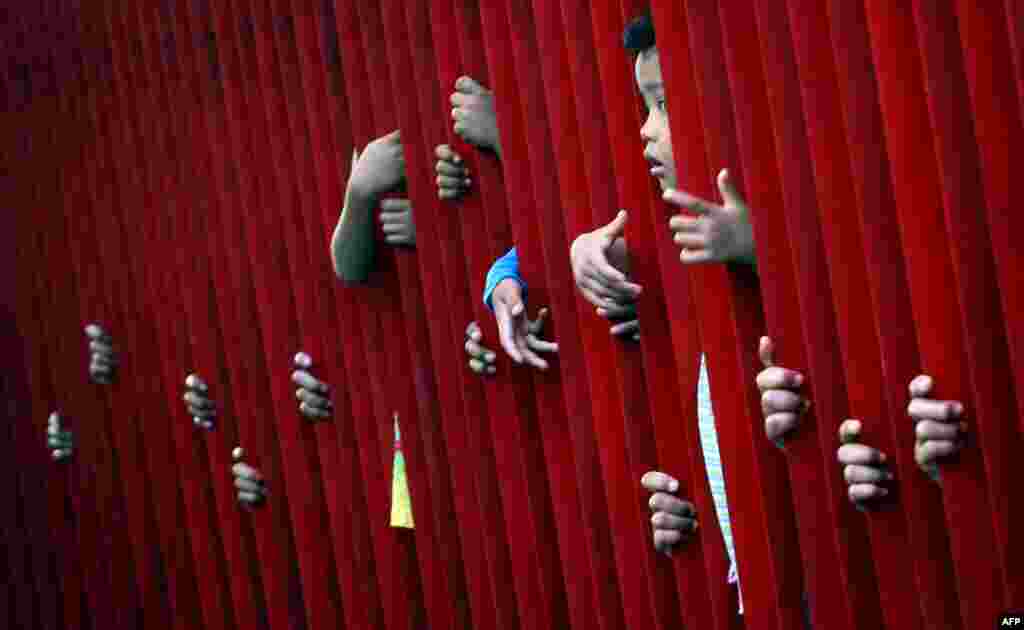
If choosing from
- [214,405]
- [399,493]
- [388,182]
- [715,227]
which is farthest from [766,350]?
[214,405]

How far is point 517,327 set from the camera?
374 centimetres

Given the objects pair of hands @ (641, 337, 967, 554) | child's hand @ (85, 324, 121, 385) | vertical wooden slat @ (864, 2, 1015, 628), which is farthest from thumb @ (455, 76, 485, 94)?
child's hand @ (85, 324, 121, 385)

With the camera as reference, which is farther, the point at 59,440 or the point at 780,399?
the point at 59,440

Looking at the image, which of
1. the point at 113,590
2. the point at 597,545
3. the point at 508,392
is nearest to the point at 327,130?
the point at 508,392

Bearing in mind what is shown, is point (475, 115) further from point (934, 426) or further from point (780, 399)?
point (934, 426)

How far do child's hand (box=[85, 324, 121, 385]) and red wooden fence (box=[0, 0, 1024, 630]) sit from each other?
49 millimetres

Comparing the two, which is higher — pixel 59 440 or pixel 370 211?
pixel 370 211

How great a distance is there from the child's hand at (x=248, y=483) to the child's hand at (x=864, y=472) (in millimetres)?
2147

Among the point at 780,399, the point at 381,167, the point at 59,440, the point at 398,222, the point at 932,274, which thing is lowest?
the point at 780,399

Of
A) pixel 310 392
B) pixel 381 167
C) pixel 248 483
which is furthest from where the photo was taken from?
pixel 248 483

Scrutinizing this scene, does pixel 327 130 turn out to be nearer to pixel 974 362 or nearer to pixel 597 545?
pixel 597 545

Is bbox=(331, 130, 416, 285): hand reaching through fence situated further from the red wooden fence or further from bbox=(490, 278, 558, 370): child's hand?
bbox=(490, 278, 558, 370): child's hand

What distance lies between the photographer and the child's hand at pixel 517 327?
3705mm

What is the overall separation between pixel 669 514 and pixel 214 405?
1767 mm
